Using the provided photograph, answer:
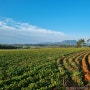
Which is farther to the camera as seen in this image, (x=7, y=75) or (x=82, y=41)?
(x=82, y=41)

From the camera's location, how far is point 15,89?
1512 centimetres

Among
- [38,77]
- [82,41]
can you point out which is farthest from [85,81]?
[82,41]

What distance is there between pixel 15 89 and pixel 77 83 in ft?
16.6

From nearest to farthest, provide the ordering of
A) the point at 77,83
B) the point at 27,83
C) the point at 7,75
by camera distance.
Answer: the point at 27,83 → the point at 77,83 → the point at 7,75

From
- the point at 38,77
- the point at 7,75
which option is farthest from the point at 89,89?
the point at 7,75

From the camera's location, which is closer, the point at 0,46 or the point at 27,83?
the point at 27,83

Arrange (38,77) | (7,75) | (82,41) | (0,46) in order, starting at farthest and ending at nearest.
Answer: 1. (82,41)
2. (0,46)
3. (7,75)
4. (38,77)

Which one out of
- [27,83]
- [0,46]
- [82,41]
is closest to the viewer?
[27,83]

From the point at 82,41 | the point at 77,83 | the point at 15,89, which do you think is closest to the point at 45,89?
the point at 15,89

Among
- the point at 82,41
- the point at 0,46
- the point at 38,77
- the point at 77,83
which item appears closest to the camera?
the point at 77,83

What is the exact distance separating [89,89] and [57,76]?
5.39 meters

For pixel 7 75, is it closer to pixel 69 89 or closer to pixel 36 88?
pixel 36 88

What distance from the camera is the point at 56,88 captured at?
15164 millimetres

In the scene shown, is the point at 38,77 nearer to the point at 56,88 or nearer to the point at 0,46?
the point at 56,88
